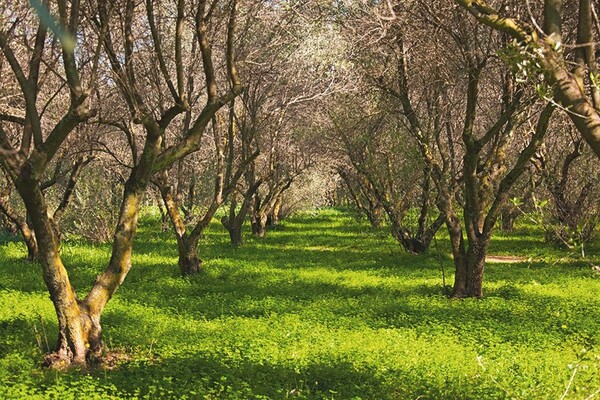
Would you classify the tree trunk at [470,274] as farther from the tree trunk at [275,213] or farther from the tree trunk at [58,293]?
the tree trunk at [275,213]

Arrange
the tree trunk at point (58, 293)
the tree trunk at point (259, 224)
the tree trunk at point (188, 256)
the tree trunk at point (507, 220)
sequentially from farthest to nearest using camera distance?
the tree trunk at point (507, 220)
the tree trunk at point (259, 224)
the tree trunk at point (188, 256)
the tree trunk at point (58, 293)

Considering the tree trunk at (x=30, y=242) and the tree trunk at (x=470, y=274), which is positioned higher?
the tree trunk at (x=30, y=242)

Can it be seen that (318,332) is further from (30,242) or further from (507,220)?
(507,220)

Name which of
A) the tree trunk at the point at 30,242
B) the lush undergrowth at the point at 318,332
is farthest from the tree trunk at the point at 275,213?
the tree trunk at the point at 30,242

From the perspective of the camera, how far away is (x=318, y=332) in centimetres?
1197

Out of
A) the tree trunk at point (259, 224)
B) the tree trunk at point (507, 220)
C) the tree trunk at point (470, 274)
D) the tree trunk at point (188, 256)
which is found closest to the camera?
the tree trunk at point (470, 274)

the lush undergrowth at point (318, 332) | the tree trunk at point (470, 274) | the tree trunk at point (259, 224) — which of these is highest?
the tree trunk at point (259, 224)

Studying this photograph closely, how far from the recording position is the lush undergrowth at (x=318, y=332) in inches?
338

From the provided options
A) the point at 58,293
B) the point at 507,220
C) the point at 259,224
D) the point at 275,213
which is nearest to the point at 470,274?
the point at 58,293

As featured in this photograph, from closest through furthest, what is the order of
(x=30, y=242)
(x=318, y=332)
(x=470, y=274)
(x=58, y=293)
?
(x=58, y=293), (x=318, y=332), (x=470, y=274), (x=30, y=242)

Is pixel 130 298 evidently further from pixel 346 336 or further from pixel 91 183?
pixel 91 183

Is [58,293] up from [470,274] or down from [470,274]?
up

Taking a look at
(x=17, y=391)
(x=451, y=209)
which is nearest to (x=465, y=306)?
(x=451, y=209)

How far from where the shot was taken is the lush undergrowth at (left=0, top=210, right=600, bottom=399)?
859 cm
